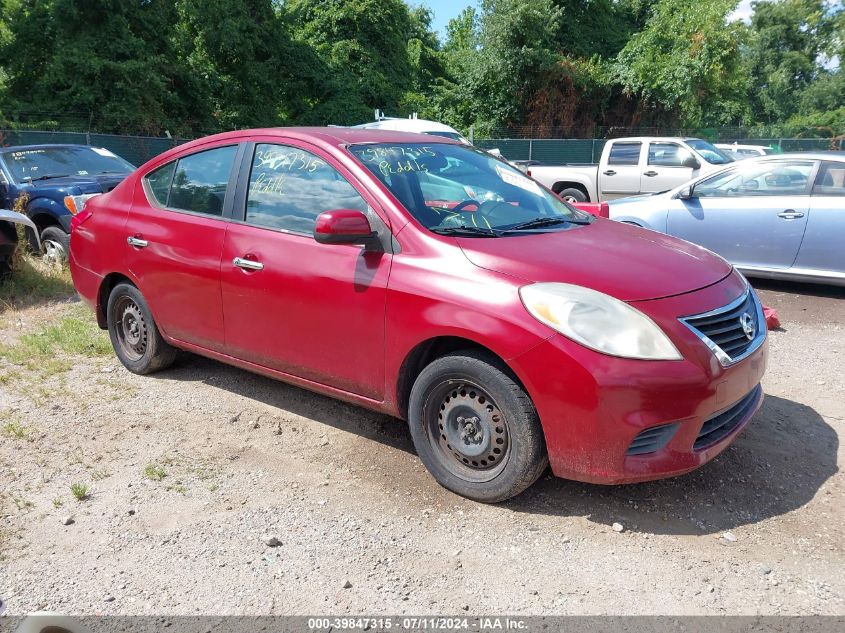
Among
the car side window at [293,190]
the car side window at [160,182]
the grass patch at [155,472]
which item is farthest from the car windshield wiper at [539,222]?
the car side window at [160,182]

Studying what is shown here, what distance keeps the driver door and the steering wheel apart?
4.45m

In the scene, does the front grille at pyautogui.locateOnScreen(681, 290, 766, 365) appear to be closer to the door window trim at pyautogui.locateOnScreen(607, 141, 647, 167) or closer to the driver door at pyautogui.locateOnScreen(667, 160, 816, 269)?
the driver door at pyautogui.locateOnScreen(667, 160, 816, 269)

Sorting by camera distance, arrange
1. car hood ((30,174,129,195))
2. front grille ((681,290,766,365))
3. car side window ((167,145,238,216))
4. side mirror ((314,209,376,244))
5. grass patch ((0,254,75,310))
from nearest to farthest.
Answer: front grille ((681,290,766,365)), side mirror ((314,209,376,244)), car side window ((167,145,238,216)), grass patch ((0,254,75,310)), car hood ((30,174,129,195))

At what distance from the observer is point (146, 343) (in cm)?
503

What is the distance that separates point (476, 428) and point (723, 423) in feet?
3.69

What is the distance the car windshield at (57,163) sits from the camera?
916cm

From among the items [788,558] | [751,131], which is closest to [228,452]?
[788,558]

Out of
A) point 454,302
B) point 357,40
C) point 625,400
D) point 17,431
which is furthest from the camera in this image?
point 357,40

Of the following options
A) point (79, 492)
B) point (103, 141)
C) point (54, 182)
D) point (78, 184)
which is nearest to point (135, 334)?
point (79, 492)

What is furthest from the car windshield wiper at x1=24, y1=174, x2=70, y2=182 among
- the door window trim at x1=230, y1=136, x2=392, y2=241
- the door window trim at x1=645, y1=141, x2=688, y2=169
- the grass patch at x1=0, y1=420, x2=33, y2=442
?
the door window trim at x1=645, y1=141, x2=688, y2=169

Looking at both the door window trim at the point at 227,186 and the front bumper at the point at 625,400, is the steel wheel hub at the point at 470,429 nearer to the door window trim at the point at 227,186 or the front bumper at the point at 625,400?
the front bumper at the point at 625,400

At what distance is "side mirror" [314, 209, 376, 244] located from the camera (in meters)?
3.41

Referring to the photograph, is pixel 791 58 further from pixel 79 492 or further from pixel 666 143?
pixel 79 492

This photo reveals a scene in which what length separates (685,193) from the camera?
7.64 metres
